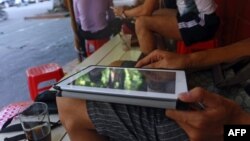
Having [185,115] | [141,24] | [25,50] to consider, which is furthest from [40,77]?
[25,50]

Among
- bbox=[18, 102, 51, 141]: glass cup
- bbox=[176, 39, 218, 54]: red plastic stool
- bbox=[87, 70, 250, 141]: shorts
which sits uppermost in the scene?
bbox=[87, 70, 250, 141]: shorts

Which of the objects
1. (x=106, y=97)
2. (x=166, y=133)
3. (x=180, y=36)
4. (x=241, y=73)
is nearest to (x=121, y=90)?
(x=106, y=97)

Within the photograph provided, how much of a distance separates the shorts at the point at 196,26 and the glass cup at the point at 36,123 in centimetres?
80

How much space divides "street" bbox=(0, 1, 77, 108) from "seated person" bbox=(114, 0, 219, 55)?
1.31 meters

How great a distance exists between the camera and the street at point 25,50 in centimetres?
252

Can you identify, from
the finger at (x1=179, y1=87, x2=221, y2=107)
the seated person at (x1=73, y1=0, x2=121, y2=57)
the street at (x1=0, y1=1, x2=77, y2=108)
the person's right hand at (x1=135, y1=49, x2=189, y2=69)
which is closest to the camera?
the finger at (x1=179, y1=87, x2=221, y2=107)

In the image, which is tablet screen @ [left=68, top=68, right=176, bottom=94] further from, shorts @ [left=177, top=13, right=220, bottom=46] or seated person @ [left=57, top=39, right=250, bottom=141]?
shorts @ [left=177, top=13, right=220, bottom=46]

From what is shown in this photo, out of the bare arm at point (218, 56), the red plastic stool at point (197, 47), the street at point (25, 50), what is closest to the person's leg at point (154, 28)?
the red plastic stool at point (197, 47)

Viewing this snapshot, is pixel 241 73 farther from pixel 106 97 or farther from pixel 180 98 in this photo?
pixel 106 97

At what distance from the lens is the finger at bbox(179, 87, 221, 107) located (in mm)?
484

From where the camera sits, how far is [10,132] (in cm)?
110

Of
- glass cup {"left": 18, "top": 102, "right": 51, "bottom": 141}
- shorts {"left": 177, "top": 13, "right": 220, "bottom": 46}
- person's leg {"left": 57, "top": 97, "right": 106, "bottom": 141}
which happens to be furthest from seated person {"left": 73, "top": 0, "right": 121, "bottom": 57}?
person's leg {"left": 57, "top": 97, "right": 106, "bottom": 141}

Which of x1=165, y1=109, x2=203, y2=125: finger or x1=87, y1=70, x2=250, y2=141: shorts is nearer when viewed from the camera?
x1=165, y1=109, x2=203, y2=125: finger

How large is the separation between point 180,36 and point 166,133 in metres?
0.88
